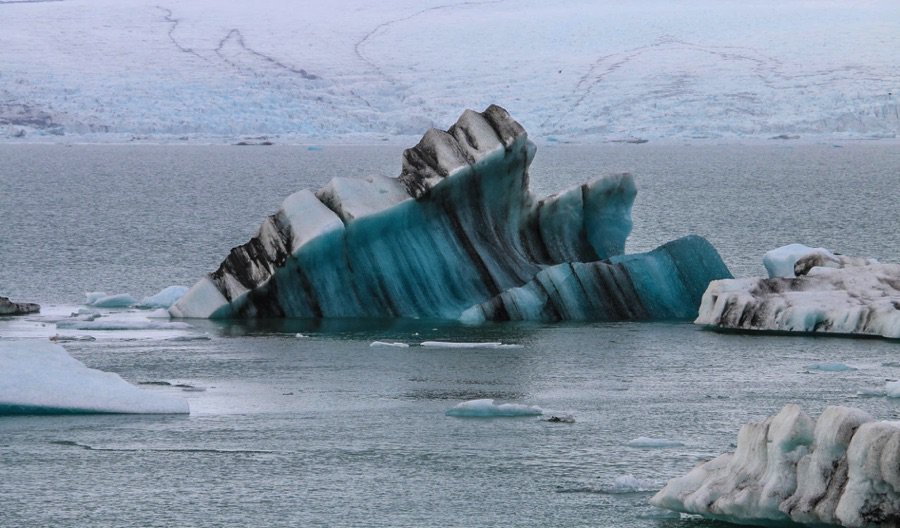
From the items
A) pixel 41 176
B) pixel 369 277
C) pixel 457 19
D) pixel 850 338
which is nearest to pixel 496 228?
pixel 369 277

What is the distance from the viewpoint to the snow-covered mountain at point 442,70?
8062cm

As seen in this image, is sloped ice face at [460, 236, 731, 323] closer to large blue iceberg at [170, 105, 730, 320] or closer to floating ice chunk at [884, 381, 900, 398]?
large blue iceberg at [170, 105, 730, 320]

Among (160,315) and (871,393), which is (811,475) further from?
(160,315)

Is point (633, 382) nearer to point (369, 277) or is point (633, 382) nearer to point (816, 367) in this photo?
point (816, 367)

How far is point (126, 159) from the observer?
282ft

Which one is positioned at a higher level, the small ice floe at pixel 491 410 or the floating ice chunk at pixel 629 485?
the floating ice chunk at pixel 629 485

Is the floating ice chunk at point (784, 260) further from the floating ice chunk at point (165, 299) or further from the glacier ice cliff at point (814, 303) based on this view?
the floating ice chunk at point (165, 299)

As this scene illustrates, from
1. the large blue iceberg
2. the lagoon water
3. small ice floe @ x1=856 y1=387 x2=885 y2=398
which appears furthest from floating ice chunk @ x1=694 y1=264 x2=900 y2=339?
small ice floe @ x1=856 y1=387 x2=885 y2=398

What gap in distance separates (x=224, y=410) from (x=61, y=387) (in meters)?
1.32

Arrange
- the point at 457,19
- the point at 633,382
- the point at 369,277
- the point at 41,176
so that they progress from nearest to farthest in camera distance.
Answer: the point at 633,382, the point at 369,277, the point at 41,176, the point at 457,19

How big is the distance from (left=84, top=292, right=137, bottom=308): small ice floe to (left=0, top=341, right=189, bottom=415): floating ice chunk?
846 centimetres

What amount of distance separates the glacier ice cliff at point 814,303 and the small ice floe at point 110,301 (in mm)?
7707

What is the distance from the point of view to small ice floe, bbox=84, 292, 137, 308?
21969 millimetres

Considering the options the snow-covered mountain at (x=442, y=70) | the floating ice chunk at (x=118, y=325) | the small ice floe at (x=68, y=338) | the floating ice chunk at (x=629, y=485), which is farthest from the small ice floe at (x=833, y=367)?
the snow-covered mountain at (x=442, y=70)
